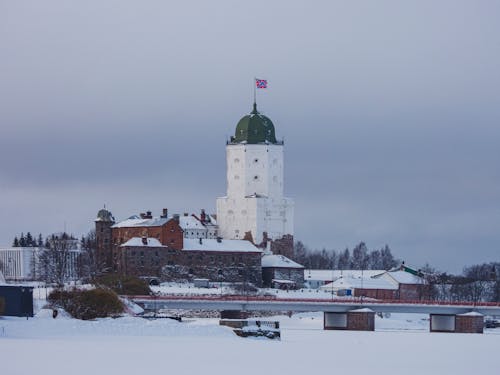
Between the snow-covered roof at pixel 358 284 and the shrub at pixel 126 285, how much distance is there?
64.1 ft

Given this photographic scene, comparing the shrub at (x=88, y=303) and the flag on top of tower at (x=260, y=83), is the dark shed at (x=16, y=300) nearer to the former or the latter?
the shrub at (x=88, y=303)

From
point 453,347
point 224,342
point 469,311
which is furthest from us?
point 469,311

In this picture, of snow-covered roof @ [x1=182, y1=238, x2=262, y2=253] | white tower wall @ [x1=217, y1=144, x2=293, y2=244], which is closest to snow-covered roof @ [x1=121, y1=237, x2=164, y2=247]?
snow-covered roof @ [x1=182, y1=238, x2=262, y2=253]

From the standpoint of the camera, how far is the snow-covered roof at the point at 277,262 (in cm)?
11106

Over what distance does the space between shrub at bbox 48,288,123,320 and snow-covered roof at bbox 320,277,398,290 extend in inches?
1585

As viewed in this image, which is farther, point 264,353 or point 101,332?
point 101,332

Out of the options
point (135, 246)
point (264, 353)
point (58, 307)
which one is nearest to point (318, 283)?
point (135, 246)

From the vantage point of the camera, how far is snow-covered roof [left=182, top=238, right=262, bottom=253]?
110 m

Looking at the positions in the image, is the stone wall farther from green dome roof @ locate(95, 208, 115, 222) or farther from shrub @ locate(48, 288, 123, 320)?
shrub @ locate(48, 288, 123, 320)

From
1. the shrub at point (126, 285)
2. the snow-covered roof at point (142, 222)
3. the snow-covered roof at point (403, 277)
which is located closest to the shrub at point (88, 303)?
the shrub at point (126, 285)

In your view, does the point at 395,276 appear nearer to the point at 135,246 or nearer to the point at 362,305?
the point at 135,246

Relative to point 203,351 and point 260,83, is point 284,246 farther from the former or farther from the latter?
point 203,351

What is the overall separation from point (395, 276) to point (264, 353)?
66.6 metres

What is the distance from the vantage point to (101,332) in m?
55.8
